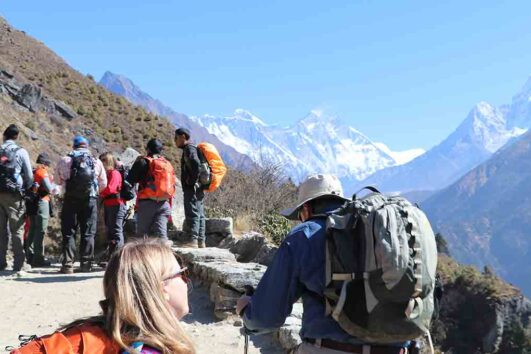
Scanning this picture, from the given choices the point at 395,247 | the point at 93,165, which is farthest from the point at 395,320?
the point at 93,165

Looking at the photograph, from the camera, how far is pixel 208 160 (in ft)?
25.9

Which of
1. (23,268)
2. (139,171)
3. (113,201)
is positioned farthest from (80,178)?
(23,268)

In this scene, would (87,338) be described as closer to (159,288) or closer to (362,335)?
(159,288)

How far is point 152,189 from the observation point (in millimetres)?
7148

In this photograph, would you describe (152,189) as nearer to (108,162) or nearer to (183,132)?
(183,132)

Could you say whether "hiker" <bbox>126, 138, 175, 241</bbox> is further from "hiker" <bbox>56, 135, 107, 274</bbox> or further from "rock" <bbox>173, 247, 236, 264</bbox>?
"hiker" <bbox>56, 135, 107, 274</bbox>

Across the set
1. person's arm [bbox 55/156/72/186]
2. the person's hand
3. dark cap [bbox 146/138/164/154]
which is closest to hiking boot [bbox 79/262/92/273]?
person's arm [bbox 55/156/72/186]

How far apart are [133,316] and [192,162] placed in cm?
575

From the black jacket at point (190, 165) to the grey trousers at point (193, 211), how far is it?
0.15m

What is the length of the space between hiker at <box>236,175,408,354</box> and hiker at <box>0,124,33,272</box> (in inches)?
226

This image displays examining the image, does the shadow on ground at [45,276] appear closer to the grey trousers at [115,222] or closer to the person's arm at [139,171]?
the grey trousers at [115,222]

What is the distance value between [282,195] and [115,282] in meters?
11.7

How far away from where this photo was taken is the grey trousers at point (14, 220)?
308 inches

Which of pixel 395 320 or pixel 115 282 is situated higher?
pixel 115 282
